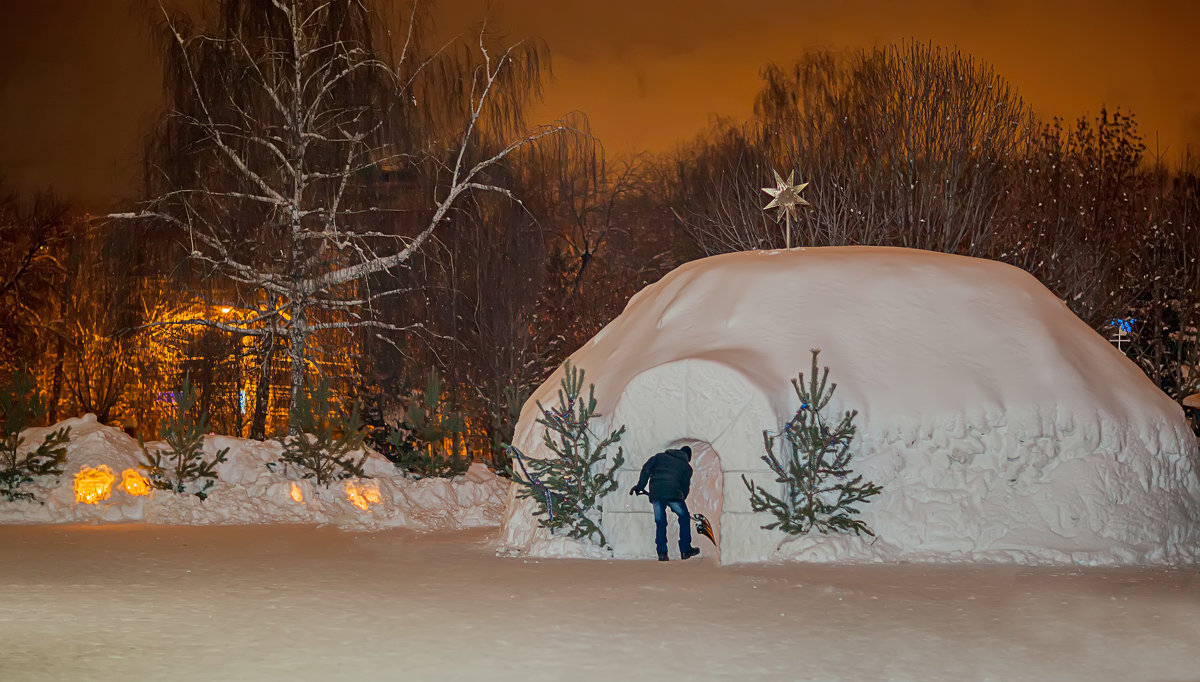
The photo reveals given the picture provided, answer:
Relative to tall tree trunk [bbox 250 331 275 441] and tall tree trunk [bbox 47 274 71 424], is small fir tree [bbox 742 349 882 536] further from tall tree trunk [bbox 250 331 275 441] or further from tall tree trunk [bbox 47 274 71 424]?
tall tree trunk [bbox 47 274 71 424]

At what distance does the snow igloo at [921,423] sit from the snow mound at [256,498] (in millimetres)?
3650

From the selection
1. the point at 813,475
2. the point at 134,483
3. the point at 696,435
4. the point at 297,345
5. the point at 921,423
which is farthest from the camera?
the point at 297,345

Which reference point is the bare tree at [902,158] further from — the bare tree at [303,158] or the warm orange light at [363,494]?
the warm orange light at [363,494]

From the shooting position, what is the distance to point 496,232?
2967cm

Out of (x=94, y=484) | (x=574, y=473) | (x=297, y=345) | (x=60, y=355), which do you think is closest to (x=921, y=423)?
(x=574, y=473)

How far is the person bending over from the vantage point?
13773mm

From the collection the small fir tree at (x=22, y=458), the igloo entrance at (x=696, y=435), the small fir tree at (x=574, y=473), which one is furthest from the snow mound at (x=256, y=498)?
the igloo entrance at (x=696, y=435)

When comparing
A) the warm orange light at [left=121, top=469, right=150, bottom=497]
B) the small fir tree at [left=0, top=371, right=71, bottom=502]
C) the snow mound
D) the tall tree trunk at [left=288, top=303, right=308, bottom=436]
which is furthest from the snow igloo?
the tall tree trunk at [left=288, top=303, right=308, bottom=436]

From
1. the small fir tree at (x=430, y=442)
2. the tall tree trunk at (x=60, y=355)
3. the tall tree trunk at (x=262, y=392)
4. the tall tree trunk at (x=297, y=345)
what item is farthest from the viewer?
the tall tree trunk at (x=60, y=355)

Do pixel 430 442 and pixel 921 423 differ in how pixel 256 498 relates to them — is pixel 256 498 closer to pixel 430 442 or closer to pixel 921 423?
pixel 430 442

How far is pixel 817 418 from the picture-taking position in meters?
13.9

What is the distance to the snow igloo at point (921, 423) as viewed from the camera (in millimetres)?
13703

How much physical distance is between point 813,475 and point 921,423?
4.68 feet

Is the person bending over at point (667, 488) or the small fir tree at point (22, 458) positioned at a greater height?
the small fir tree at point (22, 458)
